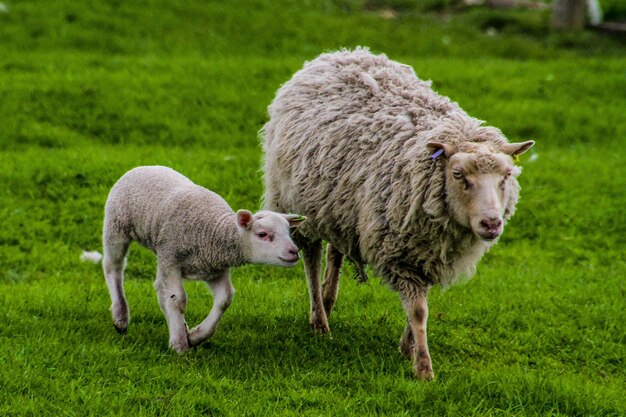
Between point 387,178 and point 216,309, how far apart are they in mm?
1435

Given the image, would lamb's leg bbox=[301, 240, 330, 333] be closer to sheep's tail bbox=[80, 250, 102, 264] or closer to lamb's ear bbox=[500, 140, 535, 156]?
lamb's ear bbox=[500, 140, 535, 156]

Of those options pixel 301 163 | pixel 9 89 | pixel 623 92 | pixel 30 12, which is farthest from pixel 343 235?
pixel 30 12

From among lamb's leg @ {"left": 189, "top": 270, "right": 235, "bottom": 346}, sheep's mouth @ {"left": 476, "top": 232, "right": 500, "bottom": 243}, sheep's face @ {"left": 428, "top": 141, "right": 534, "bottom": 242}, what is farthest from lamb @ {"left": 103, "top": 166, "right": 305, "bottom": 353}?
sheep's mouth @ {"left": 476, "top": 232, "right": 500, "bottom": 243}

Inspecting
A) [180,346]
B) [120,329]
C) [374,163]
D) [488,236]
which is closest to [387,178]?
[374,163]

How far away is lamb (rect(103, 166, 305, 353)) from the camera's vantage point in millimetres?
6039

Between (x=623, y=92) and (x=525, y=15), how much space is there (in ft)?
18.0

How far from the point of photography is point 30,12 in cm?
1606

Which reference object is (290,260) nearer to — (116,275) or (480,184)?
(480,184)

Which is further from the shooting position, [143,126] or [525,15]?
[525,15]

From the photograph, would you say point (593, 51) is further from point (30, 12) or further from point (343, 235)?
point (343, 235)

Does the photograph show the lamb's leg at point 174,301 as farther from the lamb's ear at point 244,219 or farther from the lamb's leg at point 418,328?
the lamb's leg at point 418,328

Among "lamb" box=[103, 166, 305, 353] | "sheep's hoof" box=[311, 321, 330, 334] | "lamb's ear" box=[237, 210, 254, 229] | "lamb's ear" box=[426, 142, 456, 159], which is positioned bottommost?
"sheep's hoof" box=[311, 321, 330, 334]

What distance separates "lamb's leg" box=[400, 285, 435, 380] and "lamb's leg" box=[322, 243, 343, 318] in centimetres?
141

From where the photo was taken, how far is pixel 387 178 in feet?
21.2
